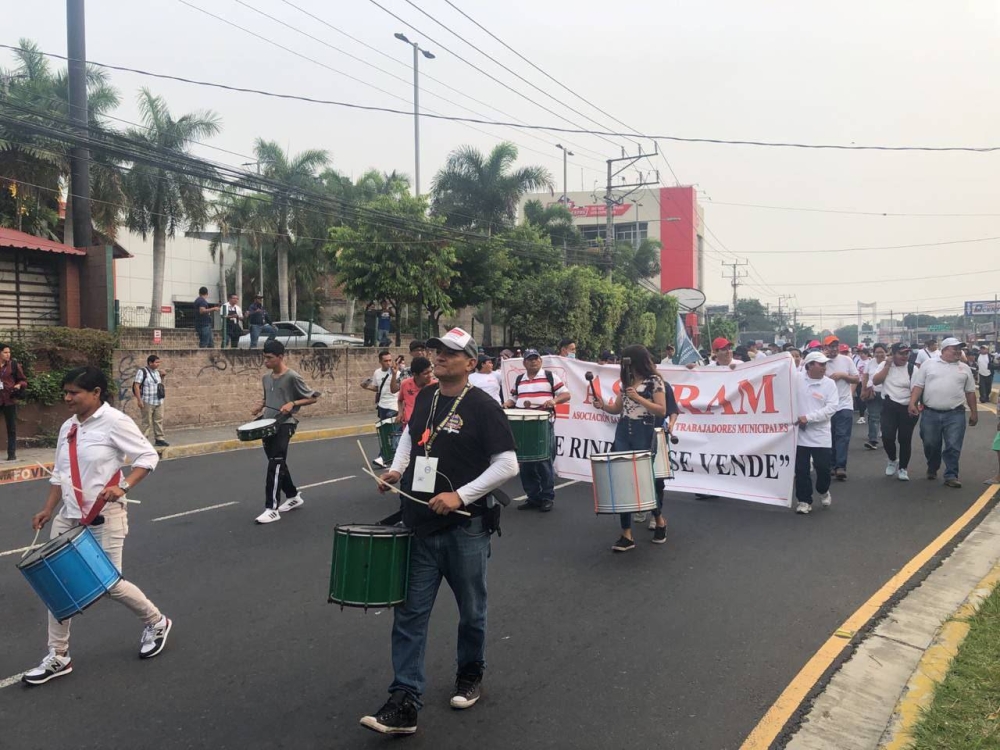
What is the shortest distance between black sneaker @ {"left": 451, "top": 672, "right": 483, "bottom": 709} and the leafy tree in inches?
781

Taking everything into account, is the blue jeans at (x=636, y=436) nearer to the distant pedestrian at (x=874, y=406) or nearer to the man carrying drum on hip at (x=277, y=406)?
the man carrying drum on hip at (x=277, y=406)

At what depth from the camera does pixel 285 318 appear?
3944 cm

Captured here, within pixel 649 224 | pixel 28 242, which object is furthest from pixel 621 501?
pixel 649 224

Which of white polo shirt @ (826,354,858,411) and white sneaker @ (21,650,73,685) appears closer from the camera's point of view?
white sneaker @ (21,650,73,685)

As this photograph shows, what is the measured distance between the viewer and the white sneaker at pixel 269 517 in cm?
789

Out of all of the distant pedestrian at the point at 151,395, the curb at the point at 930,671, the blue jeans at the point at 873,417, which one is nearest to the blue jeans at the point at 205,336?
the distant pedestrian at the point at 151,395

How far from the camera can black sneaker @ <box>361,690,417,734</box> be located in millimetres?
3475

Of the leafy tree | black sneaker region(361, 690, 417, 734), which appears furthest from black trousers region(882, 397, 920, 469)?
the leafy tree

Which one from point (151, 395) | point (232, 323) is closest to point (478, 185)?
point (232, 323)

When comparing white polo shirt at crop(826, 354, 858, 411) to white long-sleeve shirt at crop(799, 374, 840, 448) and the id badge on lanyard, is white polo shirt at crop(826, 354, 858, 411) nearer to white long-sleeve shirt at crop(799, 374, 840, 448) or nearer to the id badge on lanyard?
white long-sleeve shirt at crop(799, 374, 840, 448)

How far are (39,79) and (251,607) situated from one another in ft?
100

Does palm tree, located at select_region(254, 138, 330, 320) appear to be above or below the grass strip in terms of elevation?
above

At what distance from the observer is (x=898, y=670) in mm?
4266

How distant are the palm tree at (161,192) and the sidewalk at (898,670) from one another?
29.8 m
